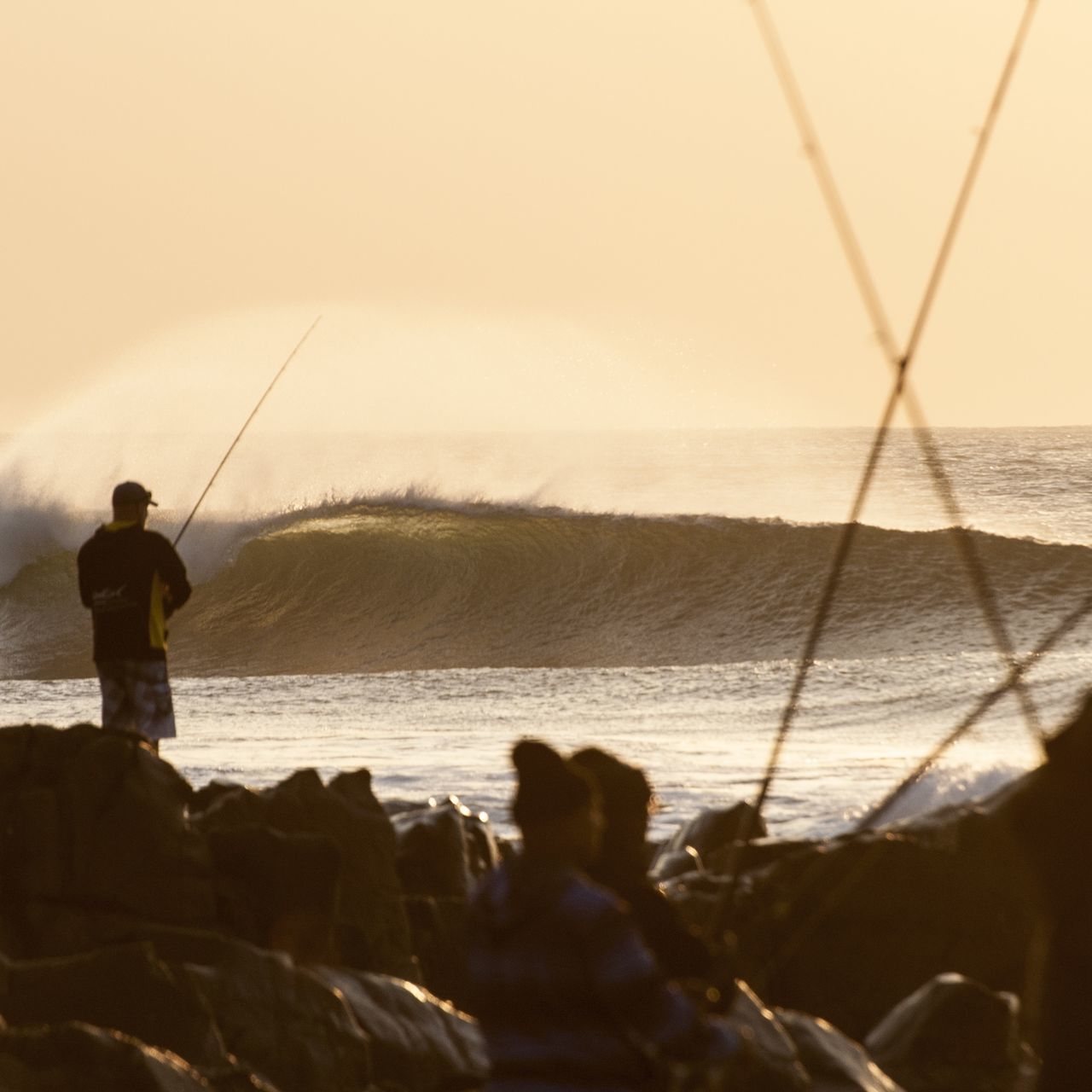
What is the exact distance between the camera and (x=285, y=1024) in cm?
478

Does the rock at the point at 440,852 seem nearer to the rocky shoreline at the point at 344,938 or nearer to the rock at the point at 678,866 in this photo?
the rocky shoreline at the point at 344,938

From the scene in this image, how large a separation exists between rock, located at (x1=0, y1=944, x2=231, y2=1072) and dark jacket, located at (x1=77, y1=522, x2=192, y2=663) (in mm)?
2355

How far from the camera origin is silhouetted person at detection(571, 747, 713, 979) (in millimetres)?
2891

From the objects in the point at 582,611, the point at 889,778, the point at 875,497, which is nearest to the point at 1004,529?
the point at 875,497

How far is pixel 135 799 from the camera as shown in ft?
18.0

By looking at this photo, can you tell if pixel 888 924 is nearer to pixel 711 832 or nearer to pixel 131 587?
pixel 711 832

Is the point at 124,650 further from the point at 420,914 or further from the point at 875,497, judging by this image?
the point at 875,497

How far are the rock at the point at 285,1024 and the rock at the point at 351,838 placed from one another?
776mm

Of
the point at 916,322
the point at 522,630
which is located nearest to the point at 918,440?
the point at 916,322

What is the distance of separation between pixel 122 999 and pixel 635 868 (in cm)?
200

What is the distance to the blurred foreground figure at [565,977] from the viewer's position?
2.58 metres

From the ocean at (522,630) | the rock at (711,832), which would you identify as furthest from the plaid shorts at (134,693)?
the ocean at (522,630)

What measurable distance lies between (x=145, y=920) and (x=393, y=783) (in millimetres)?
5461

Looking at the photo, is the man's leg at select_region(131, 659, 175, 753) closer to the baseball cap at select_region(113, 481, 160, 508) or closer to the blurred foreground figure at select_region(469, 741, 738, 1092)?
the baseball cap at select_region(113, 481, 160, 508)
